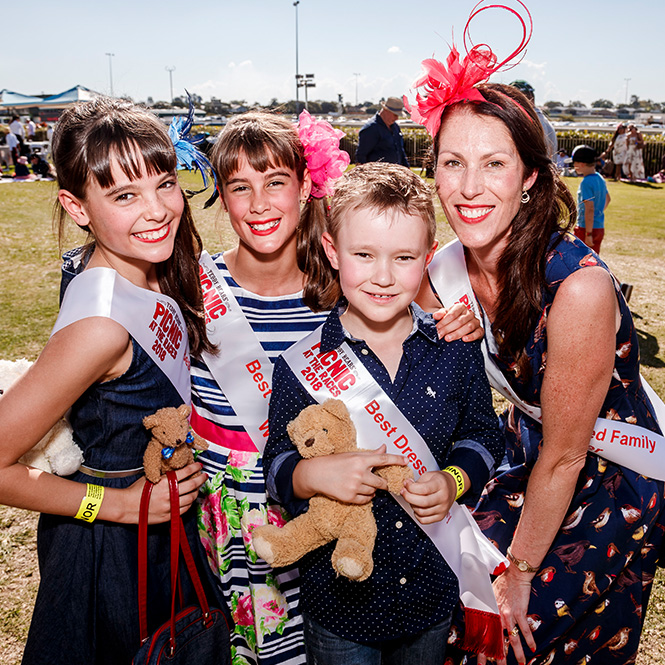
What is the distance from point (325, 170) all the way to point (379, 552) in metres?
1.39

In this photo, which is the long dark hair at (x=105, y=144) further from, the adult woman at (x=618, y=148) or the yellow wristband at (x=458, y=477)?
the adult woman at (x=618, y=148)

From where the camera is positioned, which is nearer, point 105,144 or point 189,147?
point 105,144

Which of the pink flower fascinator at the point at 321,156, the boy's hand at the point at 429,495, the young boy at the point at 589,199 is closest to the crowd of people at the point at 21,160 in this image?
the young boy at the point at 589,199

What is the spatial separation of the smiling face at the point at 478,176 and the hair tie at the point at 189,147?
0.84 metres

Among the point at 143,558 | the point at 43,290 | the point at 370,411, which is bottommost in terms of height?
the point at 43,290

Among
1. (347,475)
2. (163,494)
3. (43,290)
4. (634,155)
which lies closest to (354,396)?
(347,475)

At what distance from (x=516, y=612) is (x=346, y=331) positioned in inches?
46.0

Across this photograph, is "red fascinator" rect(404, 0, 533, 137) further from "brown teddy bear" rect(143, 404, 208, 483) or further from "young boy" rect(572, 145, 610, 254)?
"young boy" rect(572, 145, 610, 254)

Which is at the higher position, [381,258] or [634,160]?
[634,160]

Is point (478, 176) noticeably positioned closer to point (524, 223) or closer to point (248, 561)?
point (524, 223)

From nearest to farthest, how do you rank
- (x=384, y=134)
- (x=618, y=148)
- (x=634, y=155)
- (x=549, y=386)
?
(x=549, y=386) < (x=384, y=134) < (x=618, y=148) < (x=634, y=155)

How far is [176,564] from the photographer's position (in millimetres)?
1813

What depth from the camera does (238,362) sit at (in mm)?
2234

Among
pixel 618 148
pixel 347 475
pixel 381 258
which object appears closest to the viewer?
pixel 347 475
